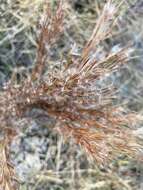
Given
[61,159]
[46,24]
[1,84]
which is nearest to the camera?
[46,24]

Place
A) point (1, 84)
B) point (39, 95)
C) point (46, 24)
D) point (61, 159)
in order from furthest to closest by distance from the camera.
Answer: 1. point (61, 159)
2. point (1, 84)
3. point (39, 95)
4. point (46, 24)

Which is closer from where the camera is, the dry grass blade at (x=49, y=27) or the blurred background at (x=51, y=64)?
the dry grass blade at (x=49, y=27)

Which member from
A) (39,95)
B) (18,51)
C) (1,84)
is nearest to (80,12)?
(18,51)

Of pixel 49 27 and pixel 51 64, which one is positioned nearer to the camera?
pixel 49 27

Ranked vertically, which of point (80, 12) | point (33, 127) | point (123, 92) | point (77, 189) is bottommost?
point (77, 189)

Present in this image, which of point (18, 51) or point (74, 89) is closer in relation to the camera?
point (74, 89)

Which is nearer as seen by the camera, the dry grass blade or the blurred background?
the dry grass blade

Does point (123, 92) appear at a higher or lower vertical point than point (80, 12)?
lower

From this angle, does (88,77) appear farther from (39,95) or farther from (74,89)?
(39,95)
